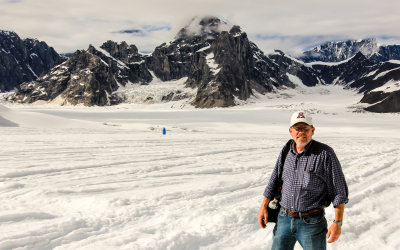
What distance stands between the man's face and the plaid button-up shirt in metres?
0.07

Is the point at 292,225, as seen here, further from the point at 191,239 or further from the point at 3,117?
the point at 3,117

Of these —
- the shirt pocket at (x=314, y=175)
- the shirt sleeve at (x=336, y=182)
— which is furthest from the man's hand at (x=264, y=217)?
the shirt sleeve at (x=336, y=182)

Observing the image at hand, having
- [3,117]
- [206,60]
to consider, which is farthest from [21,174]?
[206,60]

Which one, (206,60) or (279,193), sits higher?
(206,60)

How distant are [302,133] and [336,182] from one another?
2.20ft

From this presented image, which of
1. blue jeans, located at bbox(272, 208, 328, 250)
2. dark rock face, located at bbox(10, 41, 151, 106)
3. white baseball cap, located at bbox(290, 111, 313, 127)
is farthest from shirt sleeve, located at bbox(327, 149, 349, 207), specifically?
dark rock face, located at bbox(10, 41, 151, 106)

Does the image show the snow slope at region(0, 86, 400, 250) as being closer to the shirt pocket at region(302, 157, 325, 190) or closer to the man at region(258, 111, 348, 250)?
the man at region(258, 111, 348, 250)

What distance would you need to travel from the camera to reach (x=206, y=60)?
193125 millimetres

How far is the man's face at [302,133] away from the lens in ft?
12.6

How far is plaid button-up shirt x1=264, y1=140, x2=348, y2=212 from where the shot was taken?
3.65 m

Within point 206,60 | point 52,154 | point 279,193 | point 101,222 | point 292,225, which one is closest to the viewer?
point 292,225

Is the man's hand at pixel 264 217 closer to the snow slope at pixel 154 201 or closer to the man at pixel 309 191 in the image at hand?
the man at pixel 309 191

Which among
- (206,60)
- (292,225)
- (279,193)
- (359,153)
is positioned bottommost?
(359,153)

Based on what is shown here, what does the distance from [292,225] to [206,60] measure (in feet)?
635
